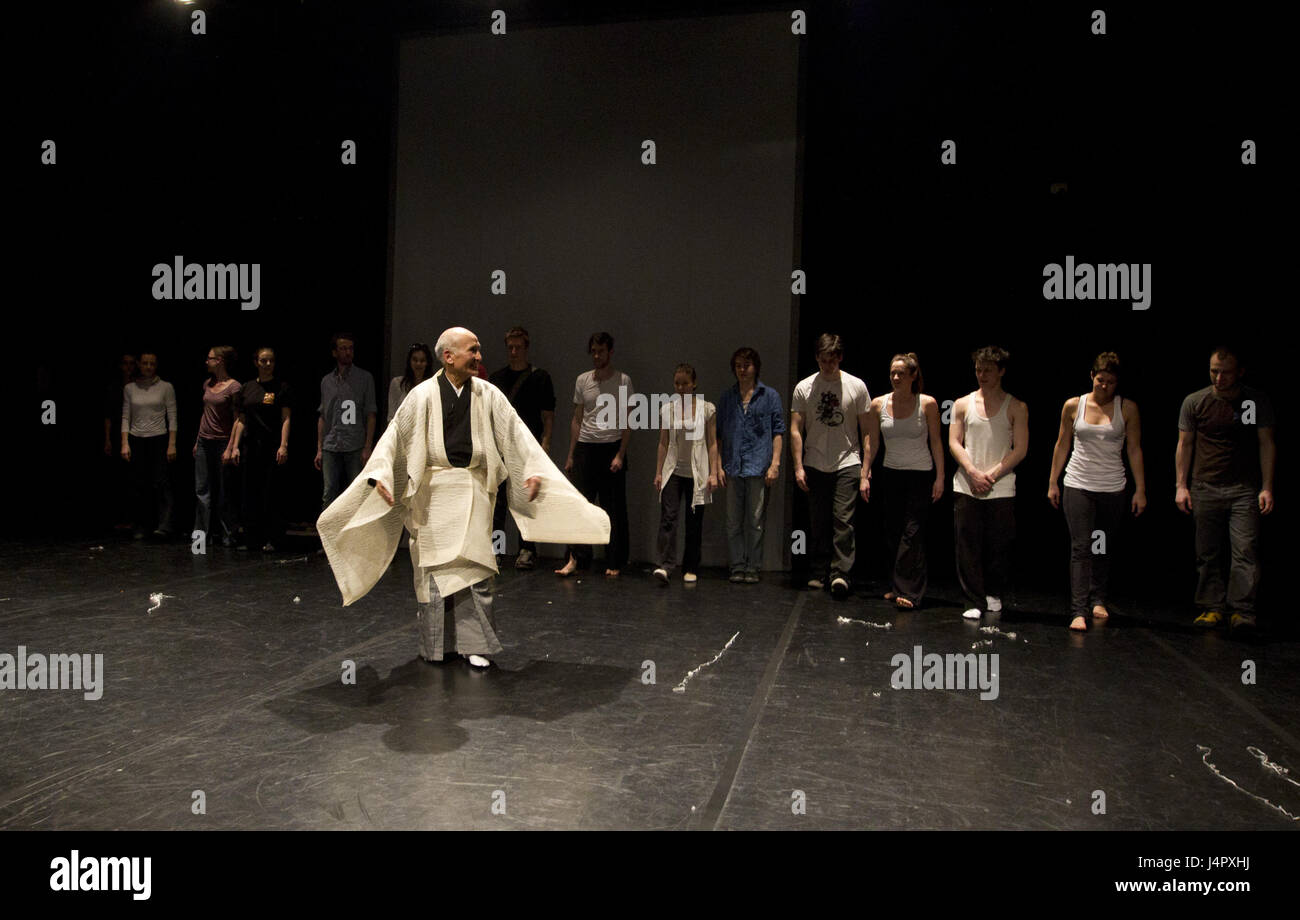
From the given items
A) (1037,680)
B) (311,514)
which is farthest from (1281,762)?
(311,514)

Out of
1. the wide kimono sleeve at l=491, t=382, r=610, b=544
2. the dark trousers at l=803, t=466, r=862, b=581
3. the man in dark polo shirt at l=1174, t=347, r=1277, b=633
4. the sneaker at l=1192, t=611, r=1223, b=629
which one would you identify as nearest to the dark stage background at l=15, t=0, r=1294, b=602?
the sneaker at l=1192, t=611, r=1223, b=629

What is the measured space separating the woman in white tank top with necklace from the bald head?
255cm

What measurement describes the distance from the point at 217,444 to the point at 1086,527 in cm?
608

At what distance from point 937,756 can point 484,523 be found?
6.69 feet

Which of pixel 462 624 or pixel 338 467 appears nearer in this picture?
pixel 462 624

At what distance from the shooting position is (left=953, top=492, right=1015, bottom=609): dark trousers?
205 inches

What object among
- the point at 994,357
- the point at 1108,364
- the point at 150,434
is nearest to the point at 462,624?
the point at 994,357

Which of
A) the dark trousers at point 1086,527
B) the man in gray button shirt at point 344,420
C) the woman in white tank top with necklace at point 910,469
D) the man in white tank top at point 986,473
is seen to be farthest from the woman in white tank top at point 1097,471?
the man in gray button shirt at point 344,420

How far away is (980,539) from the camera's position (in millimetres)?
5305

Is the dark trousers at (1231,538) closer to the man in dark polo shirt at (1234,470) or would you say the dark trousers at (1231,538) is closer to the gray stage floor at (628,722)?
the man in dark polo shirt at (1234,470)

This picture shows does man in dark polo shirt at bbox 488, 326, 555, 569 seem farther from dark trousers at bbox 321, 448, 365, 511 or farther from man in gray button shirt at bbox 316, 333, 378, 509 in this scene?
dark trousers at bbox 321, 448, 365, 511

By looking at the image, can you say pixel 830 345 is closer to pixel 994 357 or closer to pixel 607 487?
pixel 994 357

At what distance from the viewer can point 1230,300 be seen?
676cm

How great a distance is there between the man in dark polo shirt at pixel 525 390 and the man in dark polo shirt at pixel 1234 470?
13.0ft
